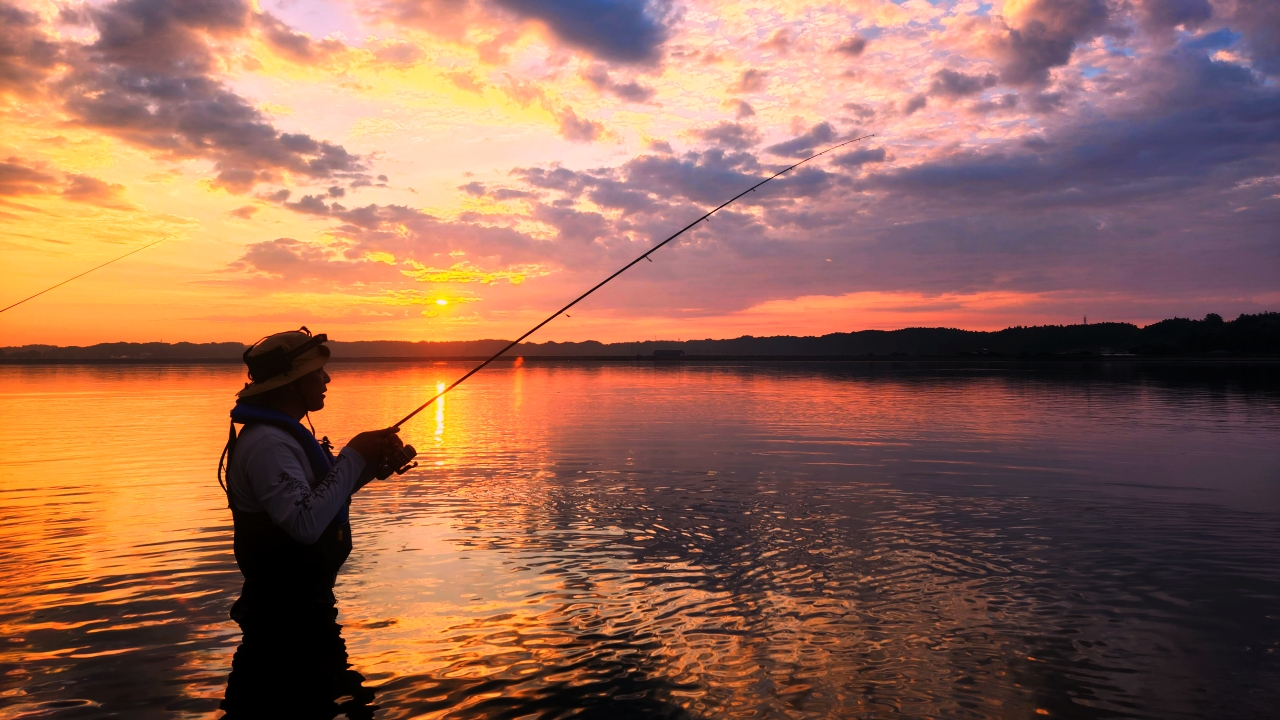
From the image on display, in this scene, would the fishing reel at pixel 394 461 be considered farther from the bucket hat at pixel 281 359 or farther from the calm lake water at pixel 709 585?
the calm lake water at pixel 709 585

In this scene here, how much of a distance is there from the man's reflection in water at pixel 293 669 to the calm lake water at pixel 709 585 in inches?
6.2

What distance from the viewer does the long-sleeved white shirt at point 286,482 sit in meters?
4.96

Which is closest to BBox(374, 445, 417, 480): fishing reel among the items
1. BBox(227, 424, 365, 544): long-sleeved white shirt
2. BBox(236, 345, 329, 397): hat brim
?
BBox(227, 424, 365, 544): long-sleeved white shirt

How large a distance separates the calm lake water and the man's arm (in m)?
1.54

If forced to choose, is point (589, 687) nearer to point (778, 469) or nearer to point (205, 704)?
point (205, 704)

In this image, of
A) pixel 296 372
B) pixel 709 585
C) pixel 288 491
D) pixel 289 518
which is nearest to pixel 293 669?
pixel 289 518

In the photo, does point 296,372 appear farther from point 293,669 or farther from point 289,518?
point 293,669

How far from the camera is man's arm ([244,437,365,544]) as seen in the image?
16.3 ft

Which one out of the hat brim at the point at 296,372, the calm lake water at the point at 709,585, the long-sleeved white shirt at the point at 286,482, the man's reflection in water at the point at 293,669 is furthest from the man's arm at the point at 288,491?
the calm lake water at the point at 709,585

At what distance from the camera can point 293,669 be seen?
6.18m

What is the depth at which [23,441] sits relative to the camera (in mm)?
23297

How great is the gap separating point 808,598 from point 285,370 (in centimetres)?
545

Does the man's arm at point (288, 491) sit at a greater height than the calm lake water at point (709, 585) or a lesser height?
greater

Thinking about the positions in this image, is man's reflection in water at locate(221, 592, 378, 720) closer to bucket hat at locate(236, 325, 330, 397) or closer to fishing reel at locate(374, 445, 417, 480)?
fishing reel at locate(374, 445, 417, 480)
